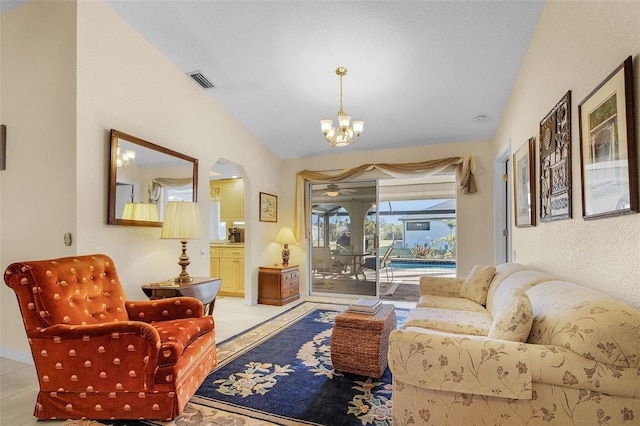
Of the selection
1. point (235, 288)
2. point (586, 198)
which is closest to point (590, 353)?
point (586, 198)

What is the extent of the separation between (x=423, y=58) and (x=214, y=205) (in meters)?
4.86

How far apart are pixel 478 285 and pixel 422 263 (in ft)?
27.1

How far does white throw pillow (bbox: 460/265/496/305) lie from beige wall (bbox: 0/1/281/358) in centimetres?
330

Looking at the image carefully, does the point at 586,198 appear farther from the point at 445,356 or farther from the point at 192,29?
the point at 192,29

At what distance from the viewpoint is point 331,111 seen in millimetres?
4453

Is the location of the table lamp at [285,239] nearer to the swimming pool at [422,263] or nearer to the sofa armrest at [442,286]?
the sofa armrest at [442,286]

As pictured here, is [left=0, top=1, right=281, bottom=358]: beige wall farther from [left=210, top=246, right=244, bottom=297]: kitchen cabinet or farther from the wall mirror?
[left=210, top=246, right=244, bottom=297]: kitchen cabinet

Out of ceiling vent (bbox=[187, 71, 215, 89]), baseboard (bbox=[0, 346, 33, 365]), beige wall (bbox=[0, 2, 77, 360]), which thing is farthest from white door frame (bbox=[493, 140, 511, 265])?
baseboard (bbox=[0, 346, 33, 365])

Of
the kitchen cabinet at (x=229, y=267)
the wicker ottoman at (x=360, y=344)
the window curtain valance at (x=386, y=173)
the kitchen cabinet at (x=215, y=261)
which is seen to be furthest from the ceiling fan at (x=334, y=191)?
the wicker ottoman at (x=360, y=344)

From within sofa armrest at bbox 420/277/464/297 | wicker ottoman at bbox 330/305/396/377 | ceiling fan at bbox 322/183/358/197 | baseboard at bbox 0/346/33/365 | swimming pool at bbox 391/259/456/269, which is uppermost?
ceiling fan at bbox 322/183/358/197

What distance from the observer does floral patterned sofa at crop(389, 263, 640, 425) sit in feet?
4.16

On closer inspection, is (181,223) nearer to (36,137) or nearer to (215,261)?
(36,137)

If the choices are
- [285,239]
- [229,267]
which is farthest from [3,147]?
[285,239]

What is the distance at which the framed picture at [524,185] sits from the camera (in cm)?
297
